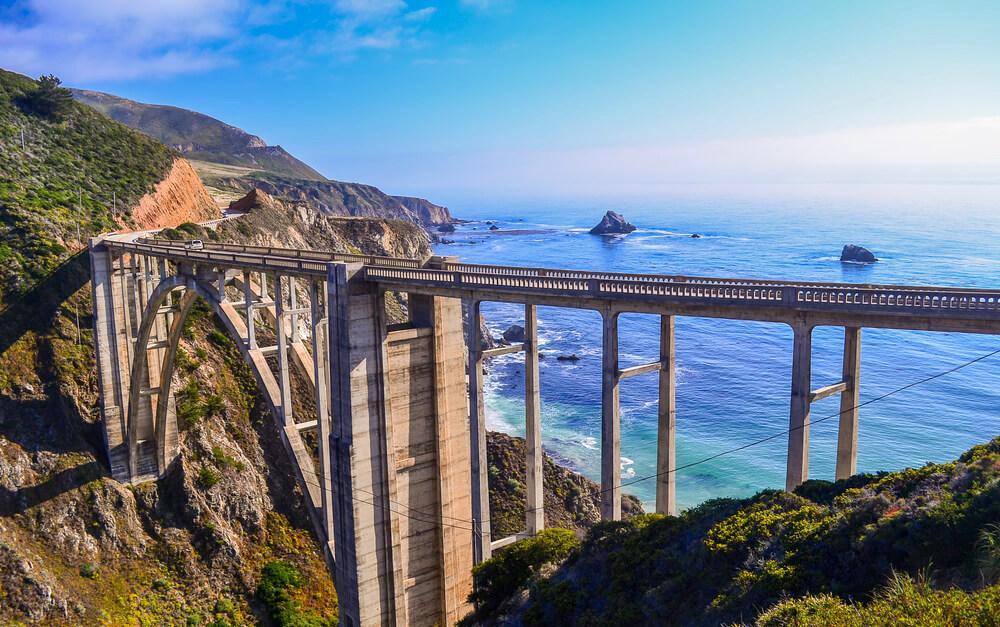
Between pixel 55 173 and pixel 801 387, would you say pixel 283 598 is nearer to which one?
pixel 801 387

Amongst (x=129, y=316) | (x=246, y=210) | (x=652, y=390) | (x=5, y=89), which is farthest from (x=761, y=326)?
(x=5, y=89)

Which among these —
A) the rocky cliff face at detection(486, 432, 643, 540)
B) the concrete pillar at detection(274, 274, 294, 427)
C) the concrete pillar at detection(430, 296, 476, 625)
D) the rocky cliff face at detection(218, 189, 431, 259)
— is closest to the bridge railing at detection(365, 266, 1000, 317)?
the concrete pillar at detection(430, 296, 476, 625)

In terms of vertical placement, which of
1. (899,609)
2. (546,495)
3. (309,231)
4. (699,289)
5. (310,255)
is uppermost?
(309,231)

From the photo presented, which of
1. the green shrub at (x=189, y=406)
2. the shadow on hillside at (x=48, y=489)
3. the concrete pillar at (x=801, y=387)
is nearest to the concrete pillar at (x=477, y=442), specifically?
the concrete pillar at (x=801, y=387)

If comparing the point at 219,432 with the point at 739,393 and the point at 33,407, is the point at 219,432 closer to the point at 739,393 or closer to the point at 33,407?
the point at 33,407

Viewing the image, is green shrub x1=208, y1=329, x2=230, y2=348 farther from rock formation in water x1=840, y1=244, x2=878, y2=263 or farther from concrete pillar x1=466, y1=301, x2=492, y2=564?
rock formation in water x1=840, y1=244, x2=878, y2=263

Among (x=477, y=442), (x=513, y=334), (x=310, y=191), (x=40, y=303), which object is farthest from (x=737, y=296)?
(x=310, y=191)
